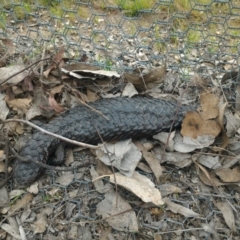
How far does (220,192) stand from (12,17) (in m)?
1.55

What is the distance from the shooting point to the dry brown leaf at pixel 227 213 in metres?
1.92

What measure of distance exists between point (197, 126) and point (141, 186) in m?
0.39

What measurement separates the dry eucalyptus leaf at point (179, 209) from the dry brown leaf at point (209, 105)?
41 cm

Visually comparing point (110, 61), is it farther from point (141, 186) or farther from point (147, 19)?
point (141, 186)

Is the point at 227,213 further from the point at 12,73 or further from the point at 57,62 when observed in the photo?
the point at 12,73

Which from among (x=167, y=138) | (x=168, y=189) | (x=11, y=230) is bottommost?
(x=11, y=230)

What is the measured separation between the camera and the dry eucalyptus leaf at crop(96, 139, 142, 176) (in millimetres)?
1967

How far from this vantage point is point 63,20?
2.62m

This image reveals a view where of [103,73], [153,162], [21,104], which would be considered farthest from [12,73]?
[153,162]

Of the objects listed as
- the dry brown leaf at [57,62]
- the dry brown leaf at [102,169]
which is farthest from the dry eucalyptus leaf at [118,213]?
the dry brown leaf at [57,62]

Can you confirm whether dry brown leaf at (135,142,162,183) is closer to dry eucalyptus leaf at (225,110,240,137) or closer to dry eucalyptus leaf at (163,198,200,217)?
dry eucalyptus leaf at (163,198,200,217)

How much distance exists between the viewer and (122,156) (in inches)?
78.2

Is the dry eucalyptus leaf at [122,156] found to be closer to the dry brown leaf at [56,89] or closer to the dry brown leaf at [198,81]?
the dry brown leaf at [56,89]

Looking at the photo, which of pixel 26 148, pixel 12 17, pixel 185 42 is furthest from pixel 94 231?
pixel 12 17
